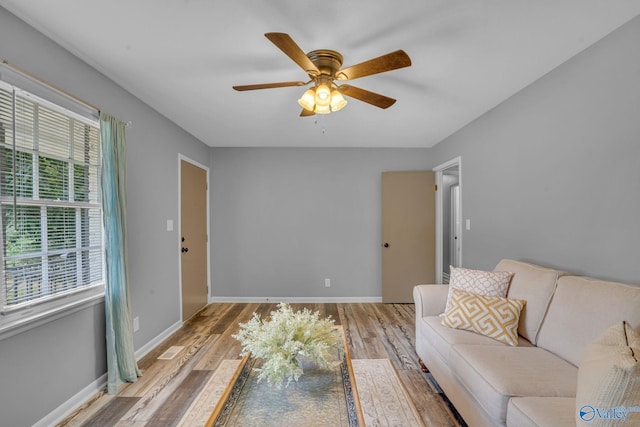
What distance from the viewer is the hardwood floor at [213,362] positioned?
194 cm

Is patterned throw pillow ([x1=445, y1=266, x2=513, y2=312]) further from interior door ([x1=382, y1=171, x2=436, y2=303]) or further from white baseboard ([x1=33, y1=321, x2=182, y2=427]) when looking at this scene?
white baseboard ([x1=33, y1=321, x2=182, y2=427])

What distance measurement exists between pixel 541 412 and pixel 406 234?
3.25m

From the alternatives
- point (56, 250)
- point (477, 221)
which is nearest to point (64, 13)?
point (56, 250)

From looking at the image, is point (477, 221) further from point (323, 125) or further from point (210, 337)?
point (210, 337)

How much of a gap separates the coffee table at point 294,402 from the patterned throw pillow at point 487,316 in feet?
3.17

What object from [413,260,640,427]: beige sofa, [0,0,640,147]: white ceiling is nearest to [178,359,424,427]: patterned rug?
[413,260,640,427]: beige sofa

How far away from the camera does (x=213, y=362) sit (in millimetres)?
2633

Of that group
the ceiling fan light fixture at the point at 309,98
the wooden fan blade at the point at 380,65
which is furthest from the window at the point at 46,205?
the wooden fan blade at the point at 380,65

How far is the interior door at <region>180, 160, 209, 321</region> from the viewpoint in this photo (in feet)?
12.0

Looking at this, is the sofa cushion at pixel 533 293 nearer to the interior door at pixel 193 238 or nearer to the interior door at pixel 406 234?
the interior door at pixel 406 234

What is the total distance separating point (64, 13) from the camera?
159cm

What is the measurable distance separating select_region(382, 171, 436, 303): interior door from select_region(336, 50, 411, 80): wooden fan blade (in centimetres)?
284

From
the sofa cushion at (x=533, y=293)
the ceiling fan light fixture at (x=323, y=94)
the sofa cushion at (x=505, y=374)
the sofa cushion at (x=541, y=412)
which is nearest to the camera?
the sofa cushion at (x=541, y=412)

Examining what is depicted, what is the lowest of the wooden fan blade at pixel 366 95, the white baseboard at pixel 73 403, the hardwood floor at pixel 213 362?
the hardwood floor at pixel 213 362
